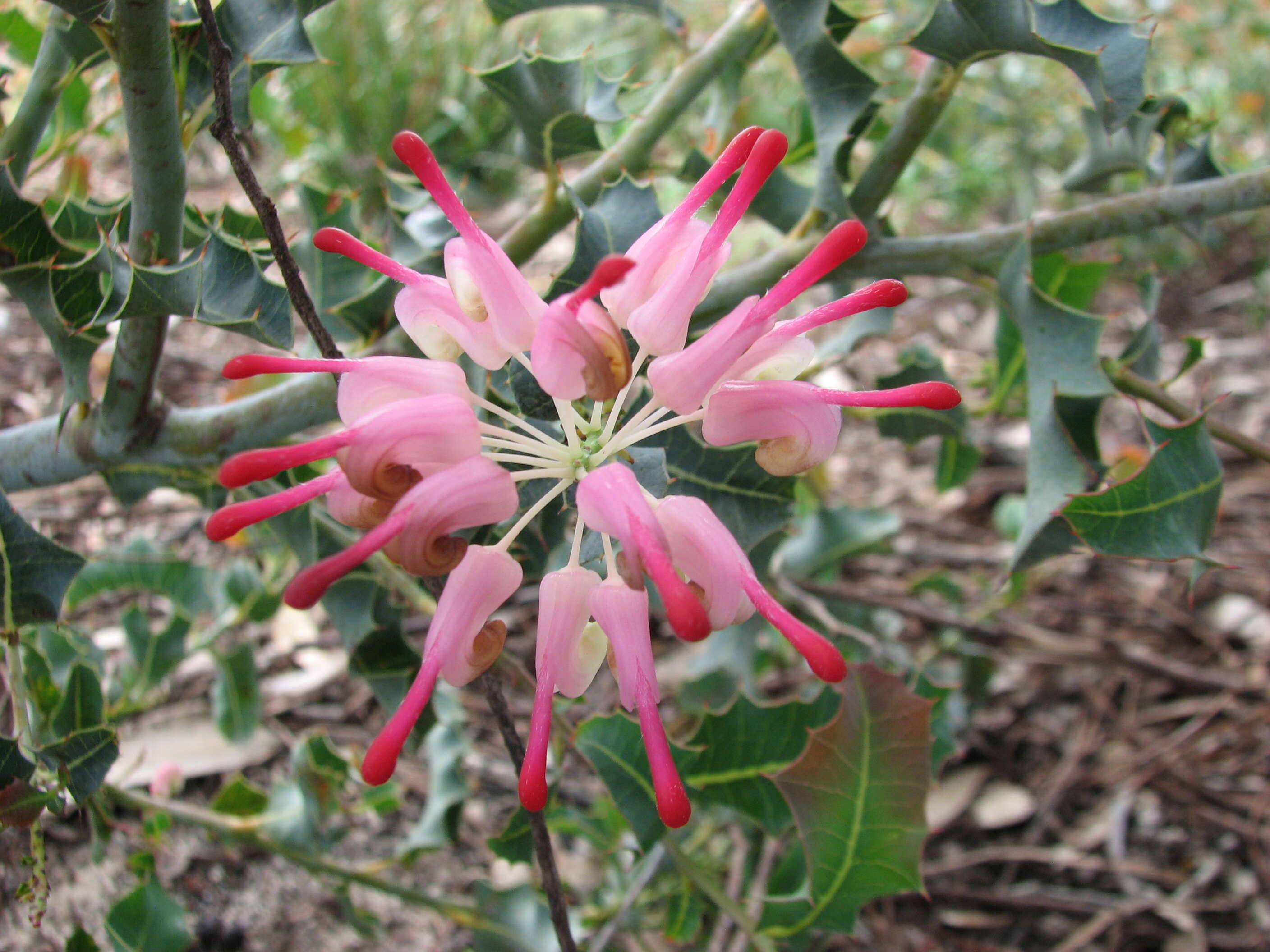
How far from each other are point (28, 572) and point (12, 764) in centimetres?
12

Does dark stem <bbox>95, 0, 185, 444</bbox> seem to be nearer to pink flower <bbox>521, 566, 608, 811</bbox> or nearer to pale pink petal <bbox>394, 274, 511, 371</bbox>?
pale pink petal <bbox>394, 274, 511, 371</bbox>

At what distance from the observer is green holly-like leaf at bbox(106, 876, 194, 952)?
2.44 ft

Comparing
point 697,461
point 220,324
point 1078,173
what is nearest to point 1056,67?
point 1078,173

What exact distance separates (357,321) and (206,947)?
2.37ft

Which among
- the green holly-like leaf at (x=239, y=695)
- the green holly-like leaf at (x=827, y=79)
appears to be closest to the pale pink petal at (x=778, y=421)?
the green holly-like leaf at (x=827, y=79)

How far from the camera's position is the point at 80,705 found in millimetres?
735

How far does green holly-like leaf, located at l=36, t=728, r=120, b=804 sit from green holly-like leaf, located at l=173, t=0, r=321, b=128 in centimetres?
42

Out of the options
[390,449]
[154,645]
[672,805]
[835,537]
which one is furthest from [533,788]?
[835,537]

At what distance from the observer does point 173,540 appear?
147cm

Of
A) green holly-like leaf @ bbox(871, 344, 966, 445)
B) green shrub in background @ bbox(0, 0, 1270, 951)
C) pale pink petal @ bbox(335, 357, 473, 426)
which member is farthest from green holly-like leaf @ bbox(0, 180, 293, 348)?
green holly-like leaf @ bbox(871, 344, 966, 445)

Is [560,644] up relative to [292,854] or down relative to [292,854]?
up

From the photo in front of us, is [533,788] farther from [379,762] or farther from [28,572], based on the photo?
[28,572]

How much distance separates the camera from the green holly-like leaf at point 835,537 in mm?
1247

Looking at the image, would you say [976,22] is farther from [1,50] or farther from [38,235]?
[1,50]
